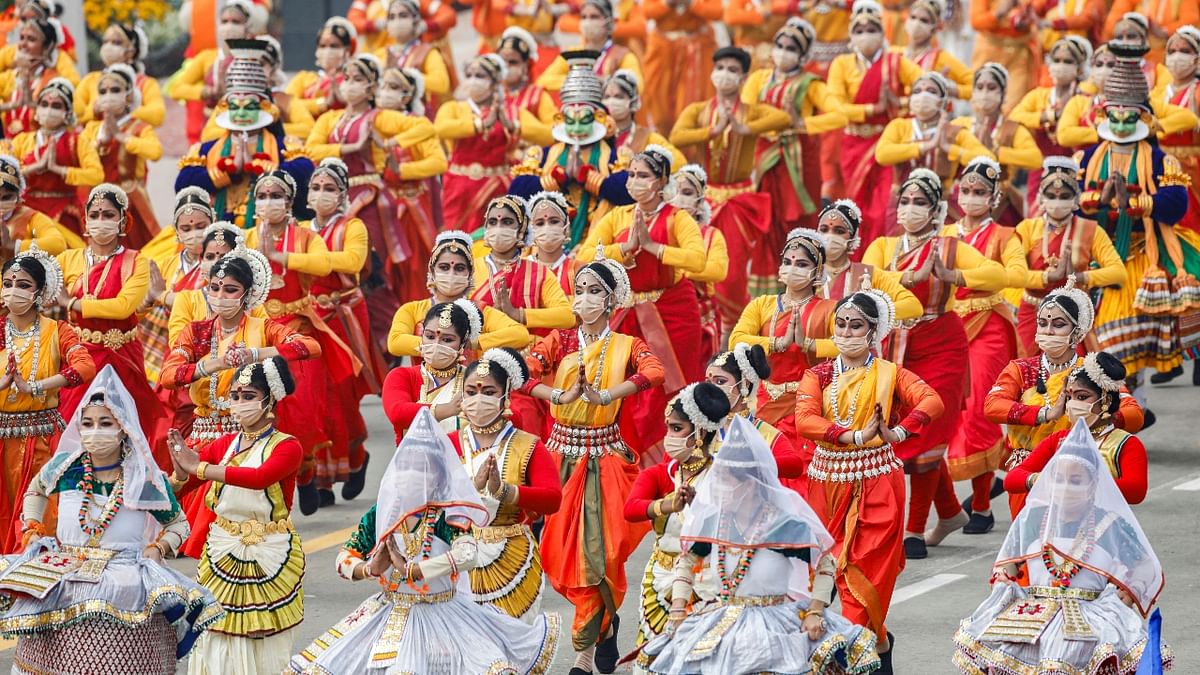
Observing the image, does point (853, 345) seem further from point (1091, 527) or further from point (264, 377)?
point (264, 377)

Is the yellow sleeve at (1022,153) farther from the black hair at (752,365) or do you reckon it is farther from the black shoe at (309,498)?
the black hair at (752,365)

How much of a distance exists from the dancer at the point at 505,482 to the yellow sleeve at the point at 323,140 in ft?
17.1

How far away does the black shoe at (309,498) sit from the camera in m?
Result: 10.8

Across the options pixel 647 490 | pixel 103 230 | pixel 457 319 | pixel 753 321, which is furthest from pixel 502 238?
pixel 647 490

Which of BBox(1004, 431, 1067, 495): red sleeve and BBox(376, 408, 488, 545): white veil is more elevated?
BBox(376, 408, 488, 545): white veil

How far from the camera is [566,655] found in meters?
8.80

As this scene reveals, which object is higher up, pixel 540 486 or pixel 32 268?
pixel 32 268

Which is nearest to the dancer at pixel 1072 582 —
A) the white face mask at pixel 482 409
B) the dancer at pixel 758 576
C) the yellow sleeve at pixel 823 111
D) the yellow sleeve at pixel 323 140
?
the dancer at pixel 758 576

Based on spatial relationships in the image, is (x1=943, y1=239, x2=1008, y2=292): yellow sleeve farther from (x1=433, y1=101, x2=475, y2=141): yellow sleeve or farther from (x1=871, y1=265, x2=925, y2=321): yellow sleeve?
(x1=433, y1=101, x2=475, y2=141): yellow sleeve

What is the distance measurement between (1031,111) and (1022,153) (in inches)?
54.7

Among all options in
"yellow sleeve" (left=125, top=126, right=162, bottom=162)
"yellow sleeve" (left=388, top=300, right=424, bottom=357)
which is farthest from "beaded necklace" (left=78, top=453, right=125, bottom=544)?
"yellow sleeve" (left=125, top=126, right=162, bottom=162)

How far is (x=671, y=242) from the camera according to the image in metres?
10.8

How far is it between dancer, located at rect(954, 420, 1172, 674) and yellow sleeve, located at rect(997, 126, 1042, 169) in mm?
5740

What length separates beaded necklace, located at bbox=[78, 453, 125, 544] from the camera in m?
7.60
